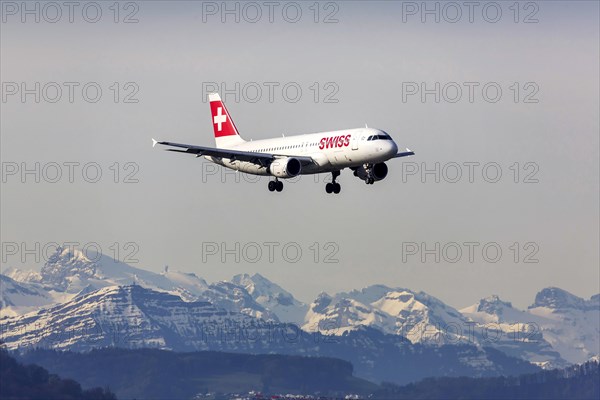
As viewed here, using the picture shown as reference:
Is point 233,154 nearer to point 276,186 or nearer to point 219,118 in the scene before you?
point 276,186

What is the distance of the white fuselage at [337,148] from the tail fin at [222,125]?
27.2 m

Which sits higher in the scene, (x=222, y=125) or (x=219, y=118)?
(x=219, y=118)

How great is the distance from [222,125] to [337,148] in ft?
150

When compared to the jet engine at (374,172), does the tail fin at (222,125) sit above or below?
above

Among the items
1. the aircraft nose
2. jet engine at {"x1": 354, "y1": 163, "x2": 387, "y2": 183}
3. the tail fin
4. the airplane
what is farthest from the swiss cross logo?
the aircraft nose

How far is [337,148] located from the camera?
465 ft

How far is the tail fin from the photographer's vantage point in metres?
180

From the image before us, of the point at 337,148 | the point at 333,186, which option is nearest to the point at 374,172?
the point at 337,148

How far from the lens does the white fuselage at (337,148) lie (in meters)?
139

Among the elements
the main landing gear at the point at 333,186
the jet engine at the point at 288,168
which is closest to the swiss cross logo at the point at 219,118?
the main landing gear at the point at 333,186

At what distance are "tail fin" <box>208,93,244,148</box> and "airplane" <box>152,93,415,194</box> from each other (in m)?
21.0

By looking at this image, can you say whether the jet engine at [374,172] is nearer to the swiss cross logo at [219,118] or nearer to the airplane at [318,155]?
the airplane at [318,155]

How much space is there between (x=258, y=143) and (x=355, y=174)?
1904cm

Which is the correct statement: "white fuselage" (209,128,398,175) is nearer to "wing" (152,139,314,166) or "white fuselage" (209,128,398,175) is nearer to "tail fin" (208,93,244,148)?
"wing" (152,139,314,166)
